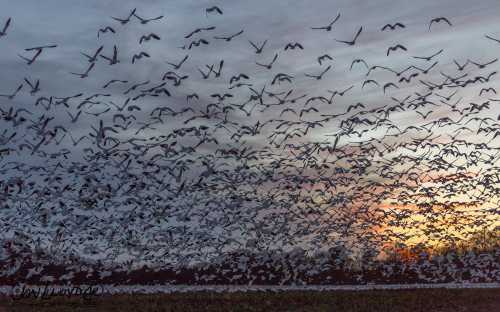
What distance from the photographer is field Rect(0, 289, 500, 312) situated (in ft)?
123

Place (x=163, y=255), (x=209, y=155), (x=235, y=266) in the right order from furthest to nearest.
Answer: (x=235, y=266), (x=163, y=255), (x=209, y=155)

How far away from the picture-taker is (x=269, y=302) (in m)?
39.8

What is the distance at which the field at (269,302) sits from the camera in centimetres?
3738

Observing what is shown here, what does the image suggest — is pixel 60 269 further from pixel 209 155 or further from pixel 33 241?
pixel 209 155

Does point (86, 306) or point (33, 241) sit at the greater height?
point (33, 241)

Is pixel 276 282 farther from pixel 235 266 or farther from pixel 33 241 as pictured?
pixel 33 241

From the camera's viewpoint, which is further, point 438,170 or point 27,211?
point 438,170

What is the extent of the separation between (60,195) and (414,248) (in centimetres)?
4523

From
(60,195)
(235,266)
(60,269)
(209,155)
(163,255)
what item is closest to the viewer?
(60,195)

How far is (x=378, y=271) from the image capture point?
83.1 m

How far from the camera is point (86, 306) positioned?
38344 millimetres

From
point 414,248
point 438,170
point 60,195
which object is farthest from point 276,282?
point 60,195

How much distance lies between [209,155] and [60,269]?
32582 millimetres

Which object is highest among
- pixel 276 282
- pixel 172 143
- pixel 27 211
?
pixel 172 143
